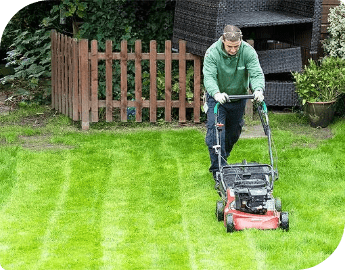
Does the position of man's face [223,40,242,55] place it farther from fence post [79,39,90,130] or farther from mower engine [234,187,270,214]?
fence post [79,39,90,130]

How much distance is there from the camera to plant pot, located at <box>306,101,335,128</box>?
36.8 ft

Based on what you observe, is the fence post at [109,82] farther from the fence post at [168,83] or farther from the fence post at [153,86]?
the fence post at [168,83]

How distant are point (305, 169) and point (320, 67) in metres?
3.20

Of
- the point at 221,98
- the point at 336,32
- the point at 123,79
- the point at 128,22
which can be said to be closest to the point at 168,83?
the point at 123,79

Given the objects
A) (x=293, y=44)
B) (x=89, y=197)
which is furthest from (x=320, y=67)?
(x=89, y=197)

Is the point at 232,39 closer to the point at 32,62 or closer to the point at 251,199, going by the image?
the point at 251,199

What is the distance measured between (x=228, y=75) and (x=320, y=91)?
10.9 ft

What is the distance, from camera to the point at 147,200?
8453 millimetres

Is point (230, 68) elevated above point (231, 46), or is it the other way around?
point (231, 46)

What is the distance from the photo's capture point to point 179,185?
8.94m

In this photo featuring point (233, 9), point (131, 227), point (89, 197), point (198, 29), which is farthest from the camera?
point (233, 9)

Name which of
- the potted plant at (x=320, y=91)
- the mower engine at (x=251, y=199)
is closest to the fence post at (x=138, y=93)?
the potted plant at (x=320, y=91)

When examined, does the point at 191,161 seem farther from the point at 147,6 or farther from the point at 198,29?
the point at 147,6

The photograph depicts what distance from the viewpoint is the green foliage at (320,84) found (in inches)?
441
